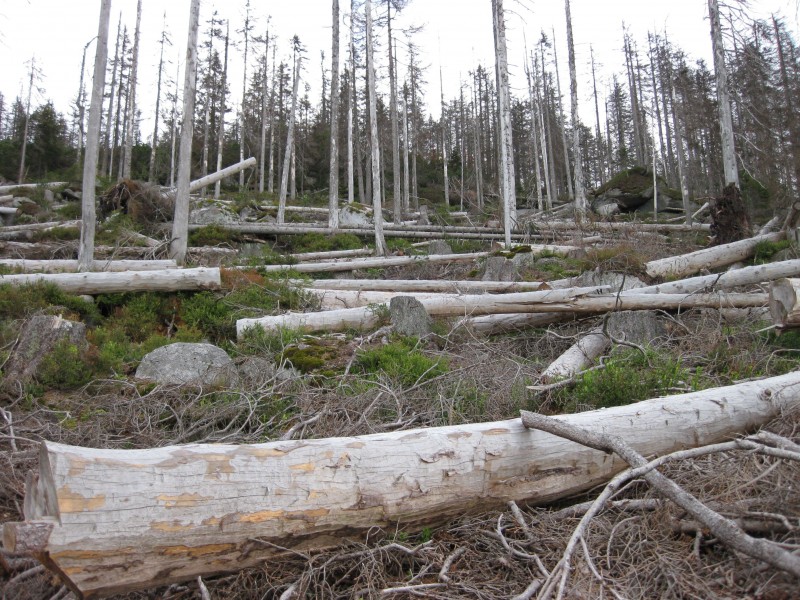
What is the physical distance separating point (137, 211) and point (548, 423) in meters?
16.5

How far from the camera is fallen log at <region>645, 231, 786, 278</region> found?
1040cm

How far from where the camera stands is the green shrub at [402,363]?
650 centimetres

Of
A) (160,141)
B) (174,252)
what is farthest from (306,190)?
(174,252)

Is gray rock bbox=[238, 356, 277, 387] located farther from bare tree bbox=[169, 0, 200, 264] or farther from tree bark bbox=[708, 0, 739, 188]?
tree bark bbox=[708, 0, 739, 188]

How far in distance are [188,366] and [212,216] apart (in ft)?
44.1

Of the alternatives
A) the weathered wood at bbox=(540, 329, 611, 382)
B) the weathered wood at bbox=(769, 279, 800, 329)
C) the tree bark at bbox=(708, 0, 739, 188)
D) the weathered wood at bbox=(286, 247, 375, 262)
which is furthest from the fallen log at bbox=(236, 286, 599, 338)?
the tree bark at bbox=(708, 0, 739, 188)

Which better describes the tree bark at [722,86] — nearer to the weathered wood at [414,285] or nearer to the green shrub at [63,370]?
the weathered wood at [414,285]

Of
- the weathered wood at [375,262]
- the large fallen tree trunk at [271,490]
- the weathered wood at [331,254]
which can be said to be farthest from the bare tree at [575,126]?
the large fallen tree trunk at [271,490]

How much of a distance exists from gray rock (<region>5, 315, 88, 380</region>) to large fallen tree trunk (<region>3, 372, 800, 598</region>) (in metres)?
4.49

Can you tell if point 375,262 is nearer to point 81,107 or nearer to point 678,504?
point 678,504

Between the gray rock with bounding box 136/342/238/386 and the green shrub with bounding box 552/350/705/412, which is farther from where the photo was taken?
the gray rock with bounding box 136/342/238/386

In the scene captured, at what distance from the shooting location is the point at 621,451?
308 cm

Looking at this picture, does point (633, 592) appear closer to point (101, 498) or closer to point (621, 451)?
point (621, 451)

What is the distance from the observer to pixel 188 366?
6.72 metres
